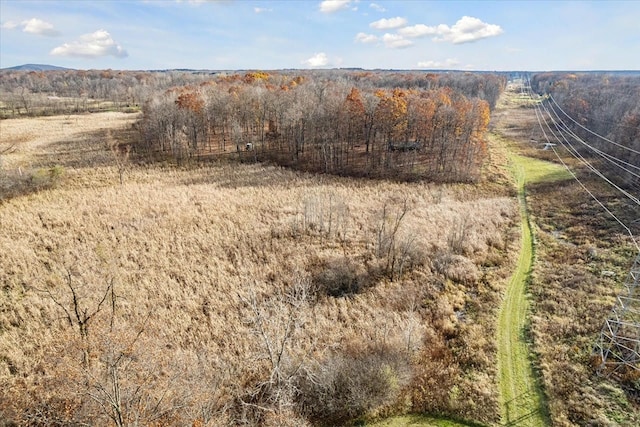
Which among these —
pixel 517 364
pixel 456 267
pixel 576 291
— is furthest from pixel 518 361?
pixel 576 291

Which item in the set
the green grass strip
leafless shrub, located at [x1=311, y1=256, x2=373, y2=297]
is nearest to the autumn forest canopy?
the green grass strip

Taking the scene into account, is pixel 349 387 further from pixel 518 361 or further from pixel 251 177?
pixel 251 177

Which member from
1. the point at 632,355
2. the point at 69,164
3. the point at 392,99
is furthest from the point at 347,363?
the point at 69,164

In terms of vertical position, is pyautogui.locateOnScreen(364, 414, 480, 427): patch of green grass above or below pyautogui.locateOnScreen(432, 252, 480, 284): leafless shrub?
below

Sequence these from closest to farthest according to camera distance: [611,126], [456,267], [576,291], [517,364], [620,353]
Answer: [620,353] < [517,364] < [576,291] < [456,267] < [611,126]

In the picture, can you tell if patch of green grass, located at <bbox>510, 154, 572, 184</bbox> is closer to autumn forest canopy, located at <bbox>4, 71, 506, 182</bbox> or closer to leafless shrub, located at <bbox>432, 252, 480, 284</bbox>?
autumn forest canopy, located at <bbox>4, 71, 506, 182</bbox>

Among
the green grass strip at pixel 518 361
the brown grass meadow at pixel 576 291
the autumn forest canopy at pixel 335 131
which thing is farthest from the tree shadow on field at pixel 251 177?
the brown grass meadow at pixel 576 291

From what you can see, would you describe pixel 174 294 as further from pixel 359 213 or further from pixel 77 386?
pixel 359 213
